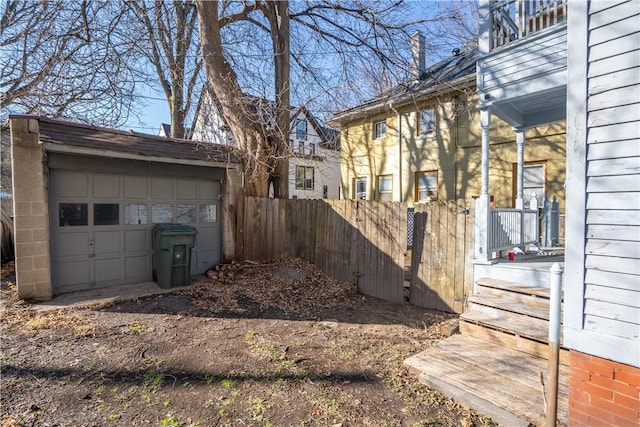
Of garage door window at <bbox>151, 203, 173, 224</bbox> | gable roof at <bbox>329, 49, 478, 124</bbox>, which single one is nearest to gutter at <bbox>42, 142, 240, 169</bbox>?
garage door window at <bbox>151, 203, 173, 224</bbox>

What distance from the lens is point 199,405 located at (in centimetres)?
291

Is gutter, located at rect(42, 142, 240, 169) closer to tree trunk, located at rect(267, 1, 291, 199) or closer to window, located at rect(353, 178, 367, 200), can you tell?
tree trunk, located at rect(267, 1, 291, 199)

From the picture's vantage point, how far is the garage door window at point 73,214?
19.5 feet

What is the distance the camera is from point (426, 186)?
12156 millimetres

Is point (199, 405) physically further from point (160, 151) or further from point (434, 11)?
point (434, 11)

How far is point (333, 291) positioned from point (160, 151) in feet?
15.5

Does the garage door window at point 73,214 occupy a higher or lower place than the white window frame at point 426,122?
lower

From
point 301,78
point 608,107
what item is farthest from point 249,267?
point 608,107

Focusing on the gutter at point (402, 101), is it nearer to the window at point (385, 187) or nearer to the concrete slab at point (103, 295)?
the window at point (385, 187)

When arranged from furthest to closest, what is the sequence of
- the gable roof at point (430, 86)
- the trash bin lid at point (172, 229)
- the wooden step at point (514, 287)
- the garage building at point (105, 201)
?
1. the gable roof at point (430, 86)
2. the trash bin lid at point (172, 229)
3. the garage building at point (105, 201)
4. the wooden step at point (514, 287)

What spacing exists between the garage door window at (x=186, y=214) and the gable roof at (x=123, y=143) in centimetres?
112

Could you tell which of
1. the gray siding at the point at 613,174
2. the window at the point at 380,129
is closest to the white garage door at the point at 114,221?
the gray siding at the point at 613,174

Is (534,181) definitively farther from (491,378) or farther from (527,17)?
(491,378)

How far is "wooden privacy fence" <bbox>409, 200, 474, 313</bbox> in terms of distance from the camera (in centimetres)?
532
